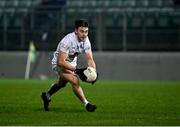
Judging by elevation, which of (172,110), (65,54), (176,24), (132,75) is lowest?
(132,75)

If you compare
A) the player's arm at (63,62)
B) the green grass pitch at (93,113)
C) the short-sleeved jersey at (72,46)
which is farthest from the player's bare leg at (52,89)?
the player's arm at (63,62)

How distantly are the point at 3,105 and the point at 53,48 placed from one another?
19040 millimetres

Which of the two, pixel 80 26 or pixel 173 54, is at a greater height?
pixel 80 26

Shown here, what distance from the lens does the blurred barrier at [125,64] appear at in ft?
107

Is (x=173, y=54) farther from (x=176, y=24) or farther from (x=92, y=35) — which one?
(x=92, y=35)

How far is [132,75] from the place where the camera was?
1298 inches

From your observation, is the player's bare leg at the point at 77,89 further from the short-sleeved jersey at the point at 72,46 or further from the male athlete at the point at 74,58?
the short-sleeved jersey at the point at 72,46

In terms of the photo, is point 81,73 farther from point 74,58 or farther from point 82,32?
point 82,32

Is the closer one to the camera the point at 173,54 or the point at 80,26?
the point at 80,26

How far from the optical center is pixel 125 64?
32781mm

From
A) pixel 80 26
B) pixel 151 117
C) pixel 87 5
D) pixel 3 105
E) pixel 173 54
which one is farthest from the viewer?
pixel 87 5

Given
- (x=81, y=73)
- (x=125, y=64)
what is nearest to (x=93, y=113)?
(x=81, y=73)

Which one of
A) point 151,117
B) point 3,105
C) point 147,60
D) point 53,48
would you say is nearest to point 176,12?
point 147,60

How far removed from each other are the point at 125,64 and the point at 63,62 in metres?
19.8
